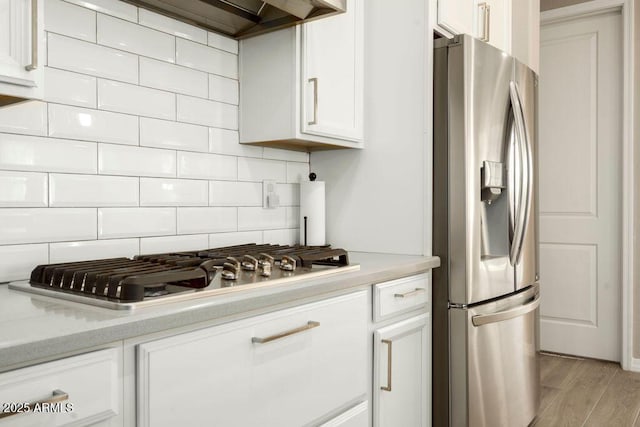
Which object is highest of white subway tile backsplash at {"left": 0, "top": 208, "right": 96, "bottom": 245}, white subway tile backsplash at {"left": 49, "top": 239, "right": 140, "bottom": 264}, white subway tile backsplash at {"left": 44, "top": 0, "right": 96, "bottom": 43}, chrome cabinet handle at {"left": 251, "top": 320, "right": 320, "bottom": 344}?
white subway tile backsplash at {"left": 44, "top": 0, "right": 96, "bottom": 43}

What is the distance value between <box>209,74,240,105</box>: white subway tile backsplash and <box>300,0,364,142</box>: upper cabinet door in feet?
1.01

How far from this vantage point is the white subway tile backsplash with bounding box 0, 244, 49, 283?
135cm

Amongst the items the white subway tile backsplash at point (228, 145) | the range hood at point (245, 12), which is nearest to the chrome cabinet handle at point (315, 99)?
the range hood at point (245, 12)

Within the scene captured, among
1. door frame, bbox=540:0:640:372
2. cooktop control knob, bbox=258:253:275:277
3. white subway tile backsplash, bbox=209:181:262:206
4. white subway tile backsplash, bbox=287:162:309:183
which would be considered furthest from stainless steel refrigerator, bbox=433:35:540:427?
door frame, bbox=540:0:640:372

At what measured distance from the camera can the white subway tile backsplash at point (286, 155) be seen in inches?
86.0

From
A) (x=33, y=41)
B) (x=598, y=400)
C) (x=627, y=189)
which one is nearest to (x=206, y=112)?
(x=33, y=41)

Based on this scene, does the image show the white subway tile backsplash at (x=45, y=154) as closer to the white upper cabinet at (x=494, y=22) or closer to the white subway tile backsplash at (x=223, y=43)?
the white subway tile backsplash at (x=223, y=43)

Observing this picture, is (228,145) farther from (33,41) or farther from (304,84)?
(33,41)

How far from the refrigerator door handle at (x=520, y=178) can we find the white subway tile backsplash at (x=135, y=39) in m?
1.42

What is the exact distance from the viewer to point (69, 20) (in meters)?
1.50

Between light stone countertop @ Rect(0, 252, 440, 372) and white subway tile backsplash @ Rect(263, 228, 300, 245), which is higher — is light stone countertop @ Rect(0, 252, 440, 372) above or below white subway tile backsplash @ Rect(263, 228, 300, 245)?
below

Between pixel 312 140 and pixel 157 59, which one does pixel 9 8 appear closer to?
pixel 157 59

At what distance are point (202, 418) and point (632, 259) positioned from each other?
3.24 metres

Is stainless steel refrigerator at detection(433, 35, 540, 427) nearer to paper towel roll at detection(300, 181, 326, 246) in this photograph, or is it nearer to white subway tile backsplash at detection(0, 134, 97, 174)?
paper towel roll at detection(300, 181, 326, 246)
